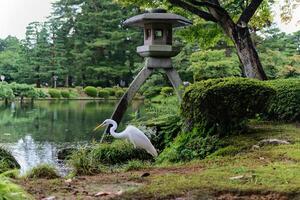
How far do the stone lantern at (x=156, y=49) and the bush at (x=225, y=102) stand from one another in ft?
13.5

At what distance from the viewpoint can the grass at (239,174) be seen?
392cm

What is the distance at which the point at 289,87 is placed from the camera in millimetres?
8719

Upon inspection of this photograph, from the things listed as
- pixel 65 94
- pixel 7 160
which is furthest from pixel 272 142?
pixel 65 94

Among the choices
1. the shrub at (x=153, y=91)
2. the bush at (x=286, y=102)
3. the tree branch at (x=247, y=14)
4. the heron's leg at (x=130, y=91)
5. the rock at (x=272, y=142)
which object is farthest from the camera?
the shrub at (x=153, y=91)

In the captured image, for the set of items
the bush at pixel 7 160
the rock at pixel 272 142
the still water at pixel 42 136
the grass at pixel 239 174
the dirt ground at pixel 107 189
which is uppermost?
the rock at pixel 272 142

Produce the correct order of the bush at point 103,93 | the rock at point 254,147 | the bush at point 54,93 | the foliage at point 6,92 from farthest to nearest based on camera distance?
the bush at point 103,93, the bush at point 54,93, the foliage at point 6,92, the rock at point 254,147

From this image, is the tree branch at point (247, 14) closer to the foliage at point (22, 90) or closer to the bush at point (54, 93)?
the foliage at point (22, 90)

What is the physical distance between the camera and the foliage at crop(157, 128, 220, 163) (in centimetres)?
685

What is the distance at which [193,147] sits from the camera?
7102mm

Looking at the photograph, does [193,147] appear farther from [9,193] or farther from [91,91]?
[91,91]

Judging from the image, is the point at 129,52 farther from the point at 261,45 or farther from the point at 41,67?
the point at 261,45

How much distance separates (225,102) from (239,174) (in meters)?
2.59

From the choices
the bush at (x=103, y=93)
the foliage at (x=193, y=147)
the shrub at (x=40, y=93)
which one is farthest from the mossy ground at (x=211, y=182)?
the bush at (x=103, y=93)

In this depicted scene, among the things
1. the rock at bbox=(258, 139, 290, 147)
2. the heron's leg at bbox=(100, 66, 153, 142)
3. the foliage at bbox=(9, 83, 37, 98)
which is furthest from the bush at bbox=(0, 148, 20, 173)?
the foliage at bbox=(9, 83, 37, 98)
